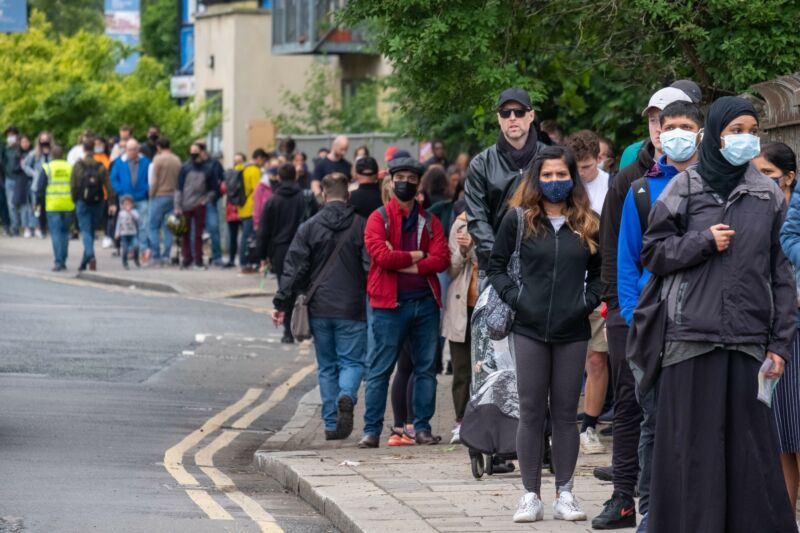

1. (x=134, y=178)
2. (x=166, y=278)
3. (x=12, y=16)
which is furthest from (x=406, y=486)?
(x=12, y=16)

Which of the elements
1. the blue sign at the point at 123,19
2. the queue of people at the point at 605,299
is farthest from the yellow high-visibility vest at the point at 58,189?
the blue sign at the point at 123,19

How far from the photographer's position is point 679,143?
749 centimetres

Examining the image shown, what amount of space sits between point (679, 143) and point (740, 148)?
80 cm

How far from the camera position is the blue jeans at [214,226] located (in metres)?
27.7

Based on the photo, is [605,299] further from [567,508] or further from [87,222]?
[87,222]

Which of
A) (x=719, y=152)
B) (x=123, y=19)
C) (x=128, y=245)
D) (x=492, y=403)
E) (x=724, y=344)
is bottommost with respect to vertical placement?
(x=128, y=245)

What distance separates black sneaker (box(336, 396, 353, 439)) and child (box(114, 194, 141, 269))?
610 inches

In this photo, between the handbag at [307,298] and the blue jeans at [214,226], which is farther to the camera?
the blue jeans at [214,226]

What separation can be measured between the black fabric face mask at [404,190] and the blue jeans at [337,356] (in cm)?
114

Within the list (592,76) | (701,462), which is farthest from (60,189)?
(701,462)

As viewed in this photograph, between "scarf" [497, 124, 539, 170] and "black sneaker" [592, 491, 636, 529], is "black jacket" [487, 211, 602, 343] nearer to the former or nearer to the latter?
"black sneaker" [592, 491, 636, 529]

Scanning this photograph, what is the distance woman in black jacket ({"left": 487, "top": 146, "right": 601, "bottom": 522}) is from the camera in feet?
27.5

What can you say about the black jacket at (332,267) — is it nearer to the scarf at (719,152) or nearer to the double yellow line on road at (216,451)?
the double yellow line on road at (216,451)

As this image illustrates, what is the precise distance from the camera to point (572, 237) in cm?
842
